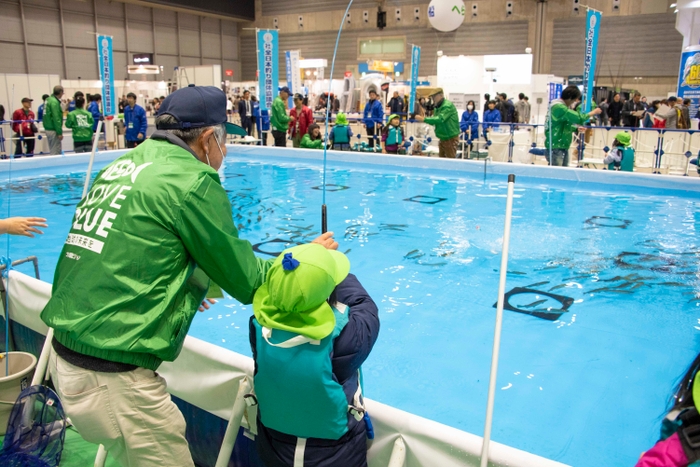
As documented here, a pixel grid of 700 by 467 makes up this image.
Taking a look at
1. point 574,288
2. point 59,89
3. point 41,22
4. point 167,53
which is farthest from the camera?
point 167,53

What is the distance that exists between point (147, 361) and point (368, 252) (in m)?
3.97

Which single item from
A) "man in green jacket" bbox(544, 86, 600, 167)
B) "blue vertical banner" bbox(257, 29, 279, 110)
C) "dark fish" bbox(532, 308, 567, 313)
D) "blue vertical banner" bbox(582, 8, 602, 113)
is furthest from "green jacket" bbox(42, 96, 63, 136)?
"dark fish" bbox(532, 308, 567, 313)

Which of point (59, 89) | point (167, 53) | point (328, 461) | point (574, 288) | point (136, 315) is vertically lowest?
point (574, 288)

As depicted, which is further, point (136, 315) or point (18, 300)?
point (18, 300)

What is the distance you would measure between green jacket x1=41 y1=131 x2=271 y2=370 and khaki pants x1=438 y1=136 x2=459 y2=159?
9195 mm

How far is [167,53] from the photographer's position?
26406mm

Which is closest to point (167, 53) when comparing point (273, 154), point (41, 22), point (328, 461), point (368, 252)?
point (41, 22)

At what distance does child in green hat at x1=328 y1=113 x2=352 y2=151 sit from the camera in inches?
435

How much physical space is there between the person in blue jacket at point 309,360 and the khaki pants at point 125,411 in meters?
0.26

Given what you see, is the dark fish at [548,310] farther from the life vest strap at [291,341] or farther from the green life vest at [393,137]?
the green life vest at [393,137]

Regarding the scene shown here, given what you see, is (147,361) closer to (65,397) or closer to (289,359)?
(65,397)

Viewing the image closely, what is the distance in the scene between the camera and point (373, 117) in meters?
12.7

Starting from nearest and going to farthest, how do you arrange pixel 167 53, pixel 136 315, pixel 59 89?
1. pixel 136 315
2. pixel 59 89
3. pixel 167 53

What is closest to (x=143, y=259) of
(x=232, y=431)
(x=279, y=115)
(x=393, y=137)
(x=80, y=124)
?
(x=232, y=431)
